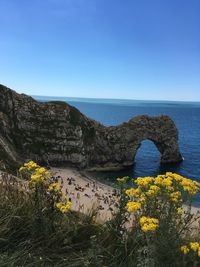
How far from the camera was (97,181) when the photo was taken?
49594mm

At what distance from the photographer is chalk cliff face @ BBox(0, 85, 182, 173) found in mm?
53356

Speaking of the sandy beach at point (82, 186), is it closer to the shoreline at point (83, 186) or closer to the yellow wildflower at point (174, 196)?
the shoreline at point (83, 186)

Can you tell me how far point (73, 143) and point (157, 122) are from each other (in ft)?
70.2

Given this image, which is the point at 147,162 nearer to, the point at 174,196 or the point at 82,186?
the point at 82,186

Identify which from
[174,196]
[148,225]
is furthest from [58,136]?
[148,225]

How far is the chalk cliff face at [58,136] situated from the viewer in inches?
2101

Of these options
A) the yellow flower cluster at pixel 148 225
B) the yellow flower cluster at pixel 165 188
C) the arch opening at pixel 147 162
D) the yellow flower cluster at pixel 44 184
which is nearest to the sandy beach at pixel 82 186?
the arch opening at pixel 147 162

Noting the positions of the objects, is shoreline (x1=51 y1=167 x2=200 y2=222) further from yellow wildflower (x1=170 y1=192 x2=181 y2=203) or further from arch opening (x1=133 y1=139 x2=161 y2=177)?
yellow wildflower (x1=170 y1=192 x2=181 y2=203)

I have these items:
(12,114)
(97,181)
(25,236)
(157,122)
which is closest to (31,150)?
(12,114)

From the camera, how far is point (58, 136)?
56.2 m

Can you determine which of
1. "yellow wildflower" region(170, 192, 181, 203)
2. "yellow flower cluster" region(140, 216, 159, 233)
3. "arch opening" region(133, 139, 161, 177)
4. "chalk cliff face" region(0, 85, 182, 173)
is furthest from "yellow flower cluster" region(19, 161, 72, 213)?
"arch opening" region(133, 139, 161, 177)

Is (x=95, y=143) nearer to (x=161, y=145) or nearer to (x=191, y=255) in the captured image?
(x=161, y=145)

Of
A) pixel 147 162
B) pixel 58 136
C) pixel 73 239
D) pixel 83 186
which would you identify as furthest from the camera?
pixel 147 162

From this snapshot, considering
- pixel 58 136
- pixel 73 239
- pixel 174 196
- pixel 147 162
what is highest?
pixel 174 196
